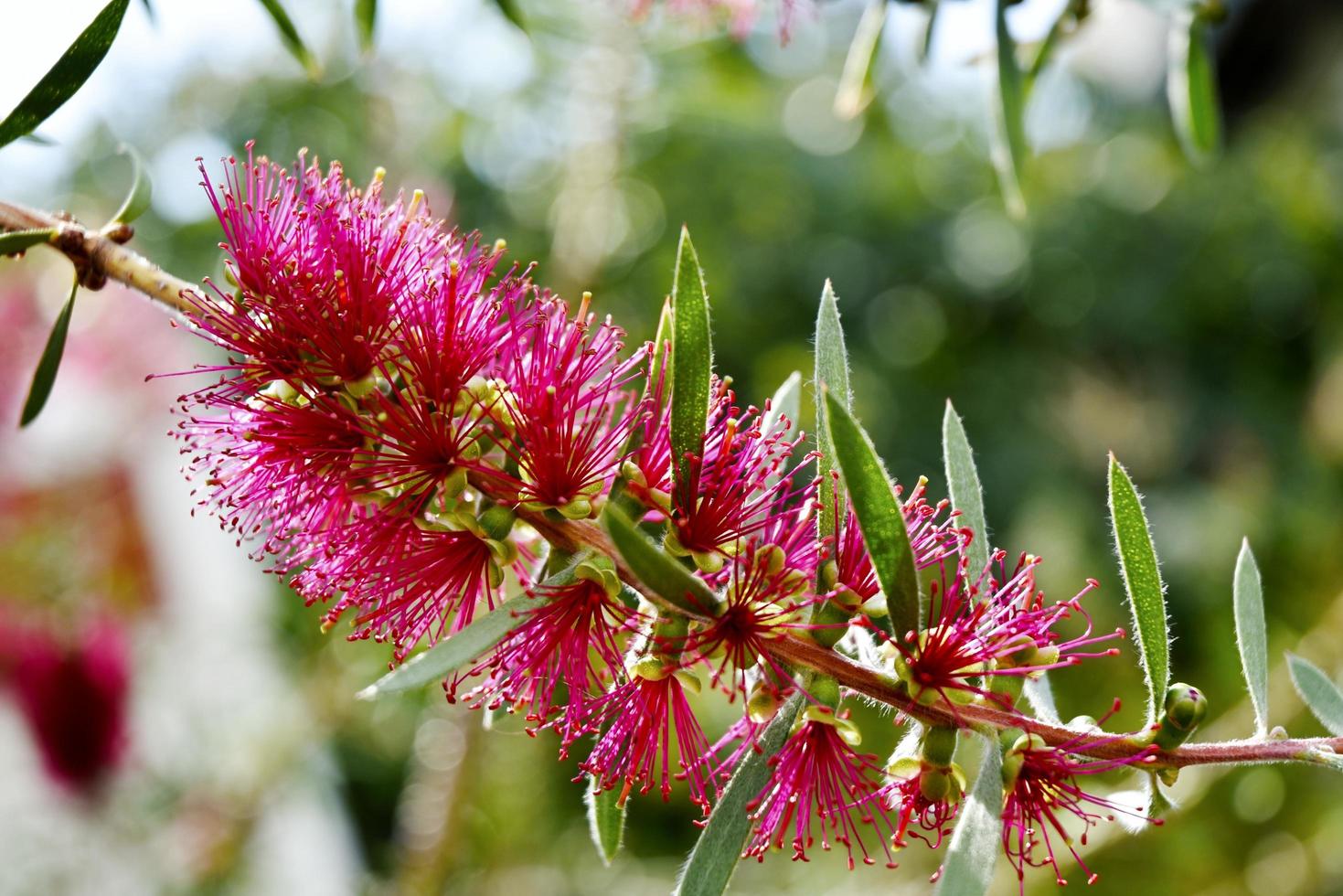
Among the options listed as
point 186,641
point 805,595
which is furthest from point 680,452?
point 186,641

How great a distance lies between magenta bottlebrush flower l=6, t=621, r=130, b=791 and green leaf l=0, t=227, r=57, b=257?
4.17 feet

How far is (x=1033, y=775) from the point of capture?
435 mm

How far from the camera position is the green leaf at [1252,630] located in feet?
1.43

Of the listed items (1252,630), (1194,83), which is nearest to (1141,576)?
(1252,630)

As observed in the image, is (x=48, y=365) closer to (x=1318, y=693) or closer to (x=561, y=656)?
(x=561, y=656)

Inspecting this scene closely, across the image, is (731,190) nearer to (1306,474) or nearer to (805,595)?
(1306,474)

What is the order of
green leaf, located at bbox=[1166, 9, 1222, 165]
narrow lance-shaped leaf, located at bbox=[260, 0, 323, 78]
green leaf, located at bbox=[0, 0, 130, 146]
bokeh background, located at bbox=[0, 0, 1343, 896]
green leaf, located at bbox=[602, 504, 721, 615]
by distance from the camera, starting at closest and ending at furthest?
green leaf, located at bbox=[602, 504, 721, 615] → green leaf, located at bbox=[0, 0, 130, 146] → narrow lance-shaped leaf, located at bbox=[260, 0, 323, 78] → green leaf, located at bbox=[1166, 9, 1222, 165] → bokeh background, located at bbox=[0, 0, 1343, 896]

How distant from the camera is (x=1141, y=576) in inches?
17.3

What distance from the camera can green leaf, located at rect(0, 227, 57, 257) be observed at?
43 centimetres

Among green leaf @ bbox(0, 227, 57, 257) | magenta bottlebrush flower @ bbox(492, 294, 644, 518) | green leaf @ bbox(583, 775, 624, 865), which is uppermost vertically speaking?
green leaf @ bbox(0, 227, 57, 257)

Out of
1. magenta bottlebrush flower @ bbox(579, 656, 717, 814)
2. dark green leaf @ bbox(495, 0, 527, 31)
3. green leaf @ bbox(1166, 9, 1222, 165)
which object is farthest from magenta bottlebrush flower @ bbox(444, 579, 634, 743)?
green leaf @ bbox(1166, 9, 1222, 165)

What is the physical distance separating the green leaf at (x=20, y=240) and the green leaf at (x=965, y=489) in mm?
375

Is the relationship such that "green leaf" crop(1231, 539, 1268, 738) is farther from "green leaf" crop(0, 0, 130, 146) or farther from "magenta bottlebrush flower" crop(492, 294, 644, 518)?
"green leaf" crop(0, 0, 130, 146)

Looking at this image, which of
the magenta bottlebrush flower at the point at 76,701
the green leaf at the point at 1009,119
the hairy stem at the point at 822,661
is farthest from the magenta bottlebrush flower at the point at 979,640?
the magenta bottlebrush flower at the point at 76,701
